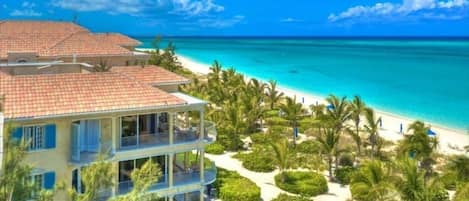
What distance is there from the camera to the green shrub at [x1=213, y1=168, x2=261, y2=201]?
26359 millimetres

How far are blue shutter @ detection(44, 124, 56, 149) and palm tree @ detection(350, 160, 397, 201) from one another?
41.3 feet

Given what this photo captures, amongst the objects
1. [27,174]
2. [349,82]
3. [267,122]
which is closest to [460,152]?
[267,122]

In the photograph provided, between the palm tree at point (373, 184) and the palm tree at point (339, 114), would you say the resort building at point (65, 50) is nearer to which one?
the palm tree at point (339, 114)

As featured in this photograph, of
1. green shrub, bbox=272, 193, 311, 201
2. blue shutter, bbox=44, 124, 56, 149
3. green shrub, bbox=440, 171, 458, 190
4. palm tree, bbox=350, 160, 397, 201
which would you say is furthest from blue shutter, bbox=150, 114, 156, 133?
green shrub, bbox=440, 171, 458, 190

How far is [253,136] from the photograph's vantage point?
40.9 m

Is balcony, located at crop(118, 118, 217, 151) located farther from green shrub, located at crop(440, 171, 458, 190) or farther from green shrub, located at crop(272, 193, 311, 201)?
green shrub, located at crop(440, 171, 458, 190)

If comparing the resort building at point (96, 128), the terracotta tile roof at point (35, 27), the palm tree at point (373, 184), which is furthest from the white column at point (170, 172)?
the terracotta tile roof at point (35, 27)

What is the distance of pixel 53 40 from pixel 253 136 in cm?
1742

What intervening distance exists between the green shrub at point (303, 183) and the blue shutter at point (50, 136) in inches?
524

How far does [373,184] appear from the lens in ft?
76.5

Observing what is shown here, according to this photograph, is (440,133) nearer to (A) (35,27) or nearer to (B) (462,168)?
(B) (462,168)

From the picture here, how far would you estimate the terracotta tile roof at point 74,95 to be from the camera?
19.9 meters

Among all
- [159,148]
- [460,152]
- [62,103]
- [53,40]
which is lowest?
[460,152]

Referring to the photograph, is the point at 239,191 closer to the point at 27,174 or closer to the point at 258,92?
the point at 27,174
